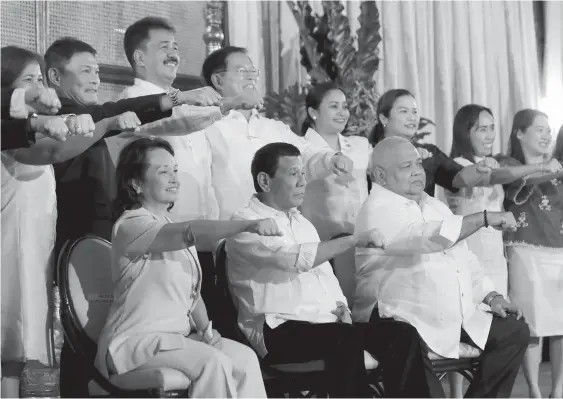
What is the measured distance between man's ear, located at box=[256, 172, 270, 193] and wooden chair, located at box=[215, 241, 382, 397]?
0.90 ft

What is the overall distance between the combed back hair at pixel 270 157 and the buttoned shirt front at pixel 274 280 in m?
0.13

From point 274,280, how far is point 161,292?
581 mm

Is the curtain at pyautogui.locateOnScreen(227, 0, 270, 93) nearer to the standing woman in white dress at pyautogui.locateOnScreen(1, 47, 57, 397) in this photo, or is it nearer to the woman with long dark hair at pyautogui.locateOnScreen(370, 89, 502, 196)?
the woman with long dark hair at pyautogui.locateOnScreen(370, 89, 502, 196)

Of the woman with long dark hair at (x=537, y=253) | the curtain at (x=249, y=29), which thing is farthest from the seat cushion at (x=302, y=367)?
the curtain at (x=249, y=29)

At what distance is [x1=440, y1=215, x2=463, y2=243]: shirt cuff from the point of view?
137 inches

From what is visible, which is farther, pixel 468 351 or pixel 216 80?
pixel 216 80

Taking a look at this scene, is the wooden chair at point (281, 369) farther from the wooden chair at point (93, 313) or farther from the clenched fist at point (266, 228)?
the clenched fist at point (266, 228)

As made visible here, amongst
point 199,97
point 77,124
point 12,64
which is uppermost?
point 12,64

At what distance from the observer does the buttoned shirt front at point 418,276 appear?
3541 millimetres

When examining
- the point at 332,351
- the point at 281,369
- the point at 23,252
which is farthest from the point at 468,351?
the point at 23,252

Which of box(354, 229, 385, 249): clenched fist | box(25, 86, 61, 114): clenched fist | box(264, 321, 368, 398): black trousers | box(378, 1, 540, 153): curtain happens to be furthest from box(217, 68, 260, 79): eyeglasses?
box(378, 1, 540, 153): curtain

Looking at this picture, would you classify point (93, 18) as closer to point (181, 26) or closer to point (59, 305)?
point (181, 26)

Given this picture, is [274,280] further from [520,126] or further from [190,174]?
[520,126]

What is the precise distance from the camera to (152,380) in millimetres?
2729
